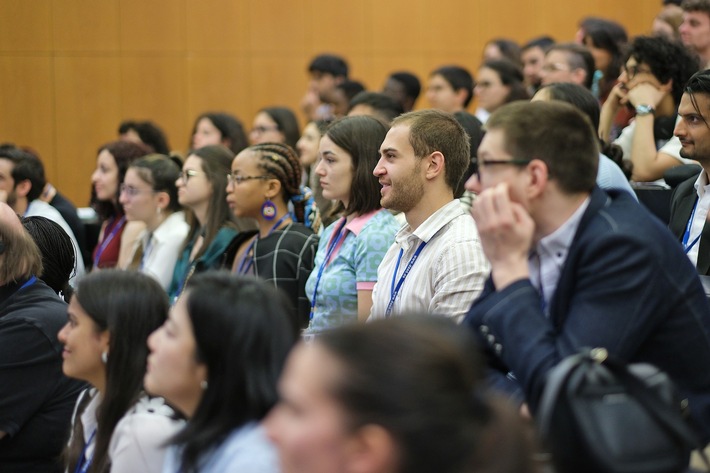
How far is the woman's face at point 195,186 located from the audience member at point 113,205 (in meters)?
0.85

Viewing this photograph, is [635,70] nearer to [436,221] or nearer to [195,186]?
[436,221]

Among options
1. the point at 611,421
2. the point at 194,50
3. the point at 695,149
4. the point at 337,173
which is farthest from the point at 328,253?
the point at 194,50

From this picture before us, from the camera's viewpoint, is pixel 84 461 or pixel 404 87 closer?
pixel 84 461

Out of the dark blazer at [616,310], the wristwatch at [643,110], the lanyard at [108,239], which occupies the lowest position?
the lanyard at [108,239]

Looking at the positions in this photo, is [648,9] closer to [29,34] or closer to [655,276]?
[29,34]

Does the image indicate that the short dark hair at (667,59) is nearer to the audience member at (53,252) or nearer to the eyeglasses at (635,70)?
the eyeglasses at (635,70)

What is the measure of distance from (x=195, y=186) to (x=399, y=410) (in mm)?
4431

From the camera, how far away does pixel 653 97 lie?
5082 mm

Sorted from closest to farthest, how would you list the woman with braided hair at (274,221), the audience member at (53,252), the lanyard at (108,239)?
1. the audience member at (53,252)
2. the woman with braided hair at (274,221)
3. the lanyard at (108,239)

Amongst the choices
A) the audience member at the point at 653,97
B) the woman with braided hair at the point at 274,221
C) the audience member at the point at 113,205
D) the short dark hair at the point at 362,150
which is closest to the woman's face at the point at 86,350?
the short dark hair at the point at 362,150

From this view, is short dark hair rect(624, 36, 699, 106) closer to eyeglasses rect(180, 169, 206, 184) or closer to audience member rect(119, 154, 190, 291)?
eyeglasses rect(180, 169, 206, 184)

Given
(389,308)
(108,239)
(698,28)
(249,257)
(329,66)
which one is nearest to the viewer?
(389,308)

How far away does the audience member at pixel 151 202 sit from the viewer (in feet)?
A: 19.9

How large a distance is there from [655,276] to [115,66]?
8610 millimetres
